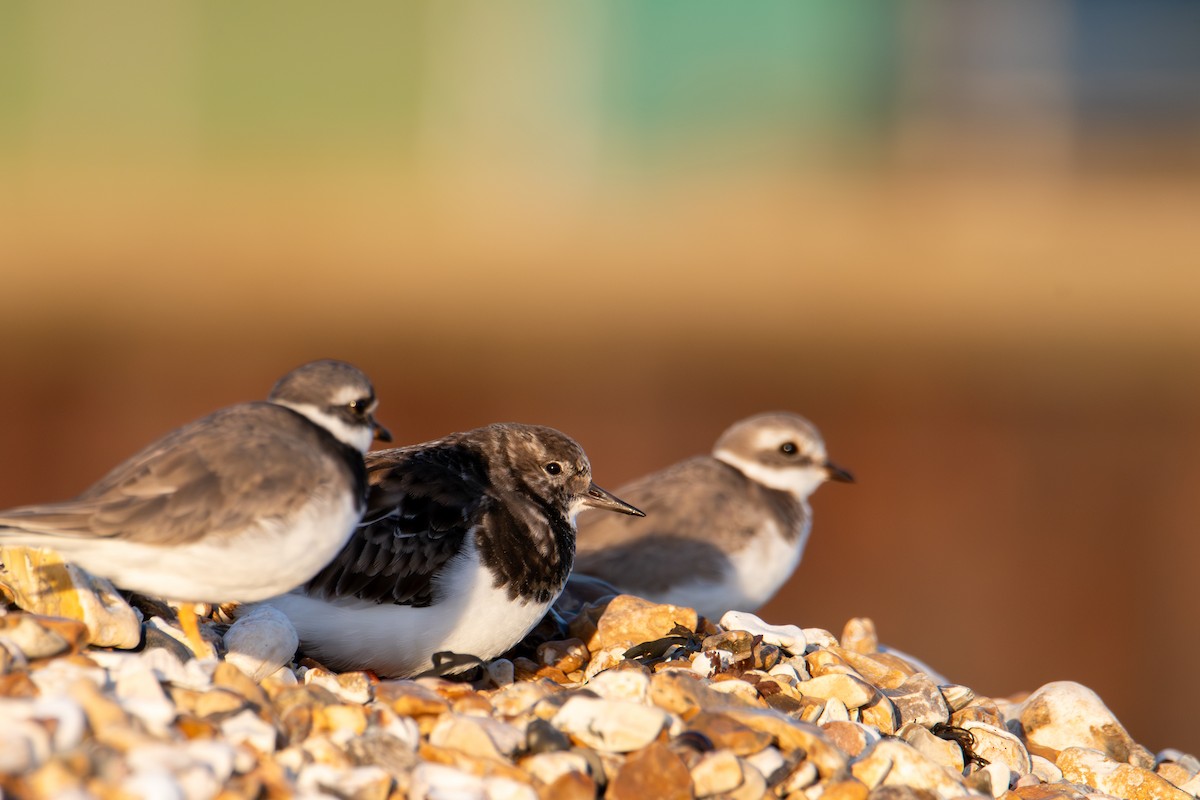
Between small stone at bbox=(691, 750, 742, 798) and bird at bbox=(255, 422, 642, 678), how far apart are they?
51.5 inches

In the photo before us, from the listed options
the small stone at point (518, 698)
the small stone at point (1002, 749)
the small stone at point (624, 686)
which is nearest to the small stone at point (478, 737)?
the small stone at point (518, 698)

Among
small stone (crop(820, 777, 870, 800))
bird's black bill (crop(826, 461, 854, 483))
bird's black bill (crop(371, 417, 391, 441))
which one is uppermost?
bird's black bill (crop(371, 417, 391, 441))

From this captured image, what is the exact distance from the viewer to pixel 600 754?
418 cm

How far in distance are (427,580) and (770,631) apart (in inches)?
48.7

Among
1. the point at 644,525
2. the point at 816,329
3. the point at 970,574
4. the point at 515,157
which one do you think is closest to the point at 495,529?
the point at 644,525

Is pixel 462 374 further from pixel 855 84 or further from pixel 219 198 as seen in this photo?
pixel 855 84

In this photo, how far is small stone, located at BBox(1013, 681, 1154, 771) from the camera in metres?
5.45

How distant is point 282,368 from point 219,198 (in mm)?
2527

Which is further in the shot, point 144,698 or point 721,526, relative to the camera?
point 721,526

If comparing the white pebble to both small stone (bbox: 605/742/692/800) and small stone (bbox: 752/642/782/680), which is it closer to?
small stone (bbox: 605/742/692/800)

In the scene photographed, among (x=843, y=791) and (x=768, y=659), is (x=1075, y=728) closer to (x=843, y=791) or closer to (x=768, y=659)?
(x=768, y=659)

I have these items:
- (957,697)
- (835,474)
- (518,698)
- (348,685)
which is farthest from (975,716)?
(835,474)

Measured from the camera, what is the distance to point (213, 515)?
4203 mm

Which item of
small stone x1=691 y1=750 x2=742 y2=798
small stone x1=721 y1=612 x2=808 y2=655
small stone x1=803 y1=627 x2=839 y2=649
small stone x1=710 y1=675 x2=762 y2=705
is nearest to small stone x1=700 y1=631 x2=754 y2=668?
small stone x1=721 y1=612 x2=808 y2=655
